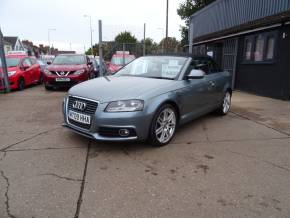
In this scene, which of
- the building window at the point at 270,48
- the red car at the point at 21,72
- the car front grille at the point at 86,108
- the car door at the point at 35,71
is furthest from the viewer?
the car door at the point at 35,71

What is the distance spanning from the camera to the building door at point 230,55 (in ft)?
39.3

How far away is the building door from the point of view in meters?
12.0

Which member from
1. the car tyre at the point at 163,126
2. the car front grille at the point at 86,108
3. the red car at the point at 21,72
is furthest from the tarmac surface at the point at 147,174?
the red car at the point at 21,72

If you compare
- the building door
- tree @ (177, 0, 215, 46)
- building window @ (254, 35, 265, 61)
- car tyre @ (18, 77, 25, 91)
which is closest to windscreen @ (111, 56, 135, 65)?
the building door

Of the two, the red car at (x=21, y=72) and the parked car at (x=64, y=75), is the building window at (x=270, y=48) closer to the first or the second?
the parked car at (x=64, y=75)

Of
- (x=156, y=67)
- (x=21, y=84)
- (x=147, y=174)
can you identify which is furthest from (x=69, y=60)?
(x=147, y=174)

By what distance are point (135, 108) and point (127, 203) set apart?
1.46 m

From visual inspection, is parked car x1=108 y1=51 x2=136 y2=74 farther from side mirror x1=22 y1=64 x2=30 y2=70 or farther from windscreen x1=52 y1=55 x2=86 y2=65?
side mirror x1=22 y1=64 x2=30 y2=70

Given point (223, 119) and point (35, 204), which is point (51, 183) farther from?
point (223, 119)

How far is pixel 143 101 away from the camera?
3824 millimetres

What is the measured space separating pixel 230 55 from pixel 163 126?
9550 mm

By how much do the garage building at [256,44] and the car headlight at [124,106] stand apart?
11.4 ft

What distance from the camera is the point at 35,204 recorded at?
2637mm

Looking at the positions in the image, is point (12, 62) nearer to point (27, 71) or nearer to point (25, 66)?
point (25, 66)
